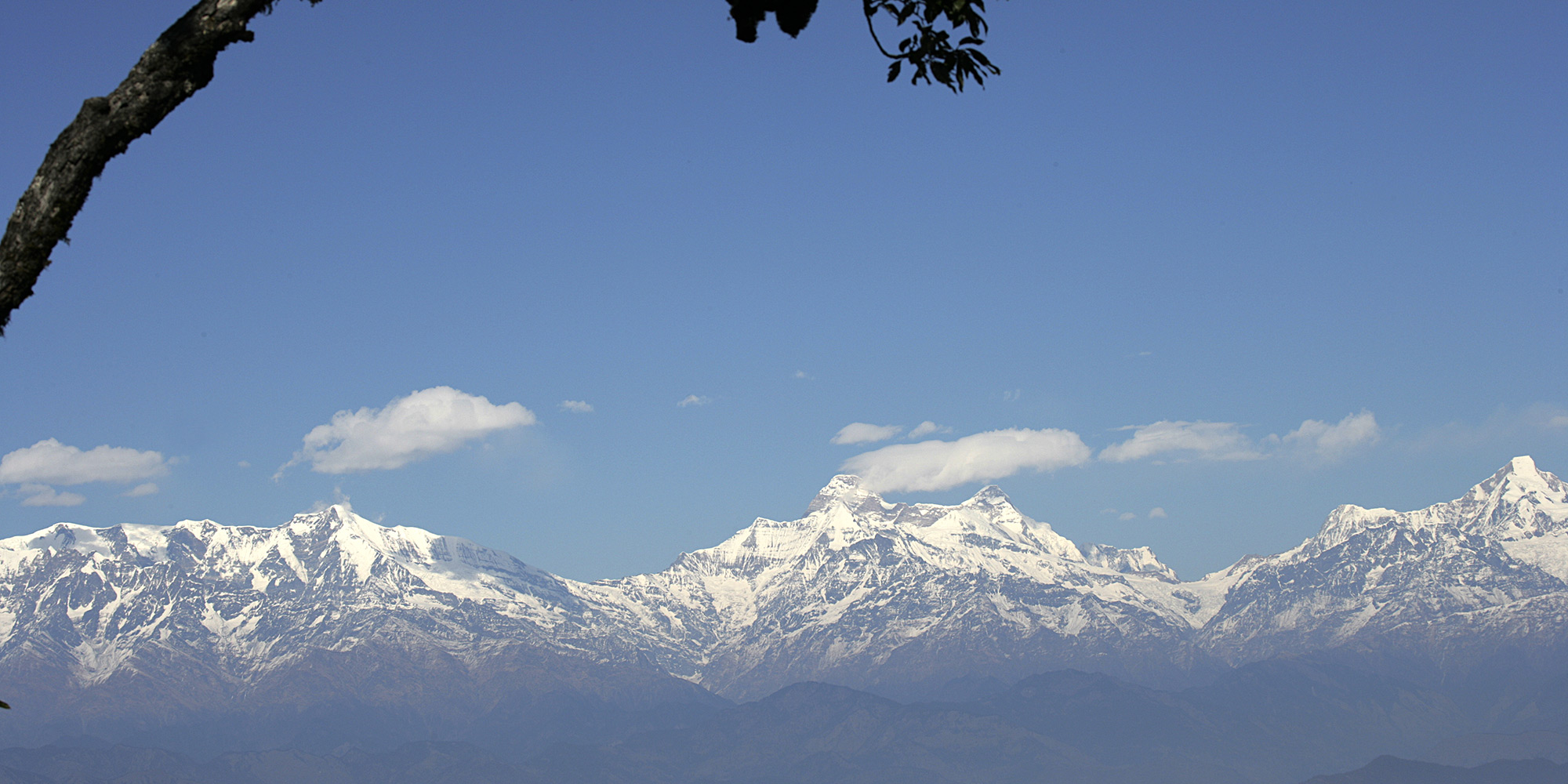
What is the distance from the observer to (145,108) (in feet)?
31.0

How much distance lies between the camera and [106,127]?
30.4ft

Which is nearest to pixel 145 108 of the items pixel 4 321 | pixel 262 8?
pixel 262 8

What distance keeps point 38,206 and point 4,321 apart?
2.69ft

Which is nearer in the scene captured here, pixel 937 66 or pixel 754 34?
pixel 754 34

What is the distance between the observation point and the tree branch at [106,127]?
8930 mm

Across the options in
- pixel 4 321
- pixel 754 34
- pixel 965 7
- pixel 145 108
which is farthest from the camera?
pixel 965 7

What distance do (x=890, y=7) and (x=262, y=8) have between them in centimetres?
582

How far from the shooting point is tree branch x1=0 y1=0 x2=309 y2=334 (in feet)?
29.3

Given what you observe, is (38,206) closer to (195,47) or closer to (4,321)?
(4,321)

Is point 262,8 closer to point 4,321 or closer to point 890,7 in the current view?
point 4,321

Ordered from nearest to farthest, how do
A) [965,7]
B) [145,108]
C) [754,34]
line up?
[145,108]
[754,34]
[965,7]

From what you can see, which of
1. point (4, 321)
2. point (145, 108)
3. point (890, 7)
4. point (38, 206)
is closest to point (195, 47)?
point (145, 108)

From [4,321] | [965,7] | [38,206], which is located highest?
[965,7]

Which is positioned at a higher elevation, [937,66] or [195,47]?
[937,66]
